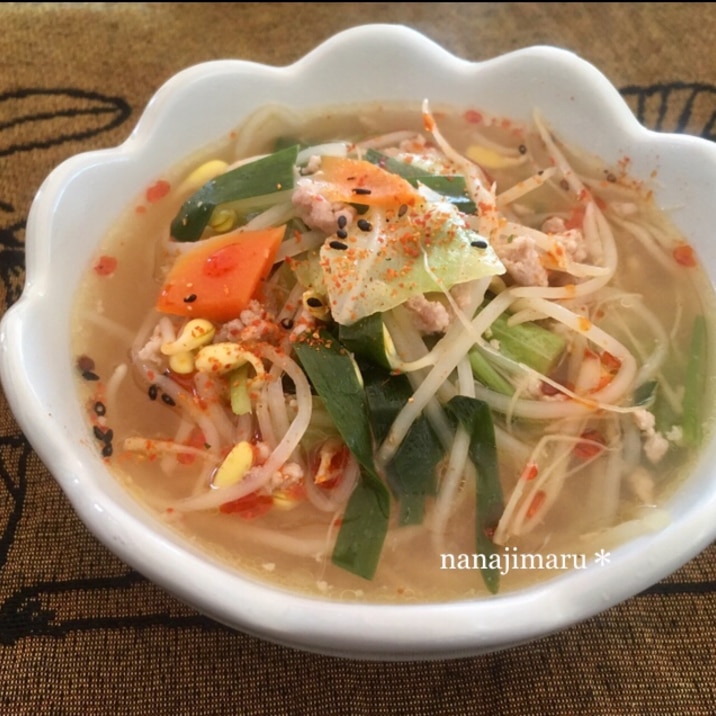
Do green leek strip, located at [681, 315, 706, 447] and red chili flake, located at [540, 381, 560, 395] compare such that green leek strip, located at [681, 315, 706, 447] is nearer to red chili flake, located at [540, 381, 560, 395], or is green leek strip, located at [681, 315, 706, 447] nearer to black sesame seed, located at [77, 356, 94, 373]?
red chili flake, located at [540, 381, 560, 395]

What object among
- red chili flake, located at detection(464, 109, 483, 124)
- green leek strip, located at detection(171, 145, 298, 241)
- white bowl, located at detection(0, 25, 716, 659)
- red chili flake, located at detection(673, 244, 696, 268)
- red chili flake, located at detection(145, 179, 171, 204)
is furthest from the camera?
red chili flake, located at detection(464, 109, 483, 124)

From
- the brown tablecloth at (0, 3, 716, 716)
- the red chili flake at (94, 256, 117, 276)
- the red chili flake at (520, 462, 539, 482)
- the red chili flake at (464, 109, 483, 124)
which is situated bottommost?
the brown tablecloth at (0, 3, 716, 716)

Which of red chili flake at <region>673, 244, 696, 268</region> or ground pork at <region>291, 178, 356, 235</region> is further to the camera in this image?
red chili flake at <region>673, 244, 696, 268</region>

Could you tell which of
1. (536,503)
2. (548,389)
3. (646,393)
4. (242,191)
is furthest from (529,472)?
(242,191)

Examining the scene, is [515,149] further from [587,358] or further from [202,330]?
[202,330]

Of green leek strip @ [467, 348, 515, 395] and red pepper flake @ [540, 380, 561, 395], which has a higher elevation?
green leek strip @ [467, 348, 515, 395]

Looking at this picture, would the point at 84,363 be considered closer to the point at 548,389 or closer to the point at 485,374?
the point at 485,374

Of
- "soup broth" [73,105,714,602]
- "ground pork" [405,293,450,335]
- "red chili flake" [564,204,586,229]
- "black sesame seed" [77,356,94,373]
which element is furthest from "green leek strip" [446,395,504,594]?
"black sesame seed" [77,356,94,373]
